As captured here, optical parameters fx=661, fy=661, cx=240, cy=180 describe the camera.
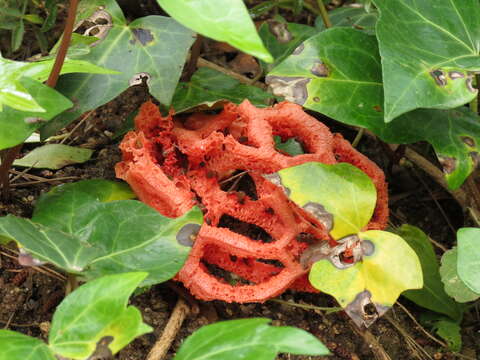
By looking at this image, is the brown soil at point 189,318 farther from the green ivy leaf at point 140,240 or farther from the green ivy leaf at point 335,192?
the green ivy leaf at point 335,192

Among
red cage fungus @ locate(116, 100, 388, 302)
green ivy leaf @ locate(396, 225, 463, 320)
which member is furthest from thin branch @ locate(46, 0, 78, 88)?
green ivy leaf @ locate(396, 225, 463, 320)

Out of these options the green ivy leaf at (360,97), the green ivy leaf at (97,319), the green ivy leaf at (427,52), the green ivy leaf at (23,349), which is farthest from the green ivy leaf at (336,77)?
the green ivy leaf at (23,349)

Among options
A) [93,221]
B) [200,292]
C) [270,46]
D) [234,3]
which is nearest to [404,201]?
[270,46]

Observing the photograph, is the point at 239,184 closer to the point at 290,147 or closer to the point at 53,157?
the point at 290,147

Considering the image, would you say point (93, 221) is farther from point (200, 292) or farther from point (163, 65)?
point (163, 65)

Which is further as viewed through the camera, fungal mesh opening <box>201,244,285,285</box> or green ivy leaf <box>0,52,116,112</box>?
fungal mesh opening <box>201,244,285,285</box>

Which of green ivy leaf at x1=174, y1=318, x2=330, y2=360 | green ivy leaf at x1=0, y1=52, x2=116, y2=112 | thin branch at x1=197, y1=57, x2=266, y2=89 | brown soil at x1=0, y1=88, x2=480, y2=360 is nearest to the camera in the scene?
green ivy leaf at x1=174, y1=318, x2=330, y2=360

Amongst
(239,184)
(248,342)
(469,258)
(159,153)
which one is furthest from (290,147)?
(248,342)

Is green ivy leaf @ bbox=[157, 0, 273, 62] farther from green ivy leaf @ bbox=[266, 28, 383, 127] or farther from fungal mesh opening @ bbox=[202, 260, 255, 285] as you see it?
fungal mesh opening @ bbox=[202, 260, 255, 285]
